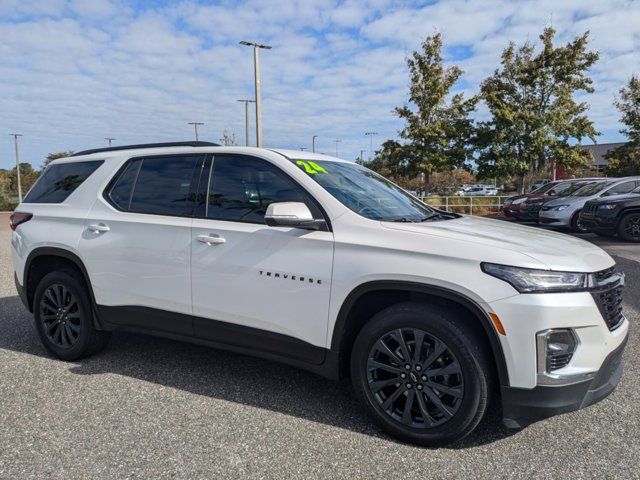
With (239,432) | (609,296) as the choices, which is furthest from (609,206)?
(239,432)

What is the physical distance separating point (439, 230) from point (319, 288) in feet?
2.64

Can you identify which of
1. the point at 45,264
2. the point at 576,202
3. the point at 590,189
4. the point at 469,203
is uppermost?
the point at 590,189

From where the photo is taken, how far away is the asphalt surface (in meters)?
2.60

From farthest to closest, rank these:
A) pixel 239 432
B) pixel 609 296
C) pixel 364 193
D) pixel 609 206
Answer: pixel 609 206
pixel 364 193
pixel 239 432
pixel 609 296

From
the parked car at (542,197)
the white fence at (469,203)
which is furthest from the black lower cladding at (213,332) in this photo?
the white fence at (469,203)

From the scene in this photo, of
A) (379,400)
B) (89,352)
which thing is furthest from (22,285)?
(379,400)

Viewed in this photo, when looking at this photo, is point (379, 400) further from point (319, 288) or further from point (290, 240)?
point (290, 240)

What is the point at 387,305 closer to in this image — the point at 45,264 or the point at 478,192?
the point at 45,264

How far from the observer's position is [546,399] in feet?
8.31

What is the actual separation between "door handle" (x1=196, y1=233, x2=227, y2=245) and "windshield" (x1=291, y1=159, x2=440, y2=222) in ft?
2.41

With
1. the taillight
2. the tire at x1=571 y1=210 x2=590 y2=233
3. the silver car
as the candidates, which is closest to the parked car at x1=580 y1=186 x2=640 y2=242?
the silver car

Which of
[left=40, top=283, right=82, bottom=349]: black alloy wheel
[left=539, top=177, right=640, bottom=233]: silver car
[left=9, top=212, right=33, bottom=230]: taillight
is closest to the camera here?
[left=40, top=283, right=82, bottom=349]: black alloy wheel

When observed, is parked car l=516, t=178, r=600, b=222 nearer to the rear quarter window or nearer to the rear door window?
the rear door window

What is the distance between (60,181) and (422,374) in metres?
3.55
